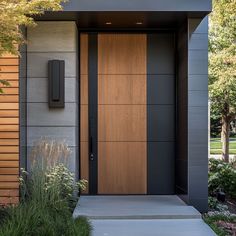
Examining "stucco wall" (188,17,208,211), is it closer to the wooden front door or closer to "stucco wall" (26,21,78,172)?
the wooden front door

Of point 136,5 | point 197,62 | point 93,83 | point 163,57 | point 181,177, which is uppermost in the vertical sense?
point 136,5

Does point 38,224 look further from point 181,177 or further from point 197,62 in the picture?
point 197,62

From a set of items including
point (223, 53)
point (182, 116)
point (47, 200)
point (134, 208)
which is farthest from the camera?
point (223, 53)

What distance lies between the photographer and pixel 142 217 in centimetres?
775

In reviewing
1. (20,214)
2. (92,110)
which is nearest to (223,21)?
(92,110)

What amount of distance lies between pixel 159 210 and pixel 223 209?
60.6 inches

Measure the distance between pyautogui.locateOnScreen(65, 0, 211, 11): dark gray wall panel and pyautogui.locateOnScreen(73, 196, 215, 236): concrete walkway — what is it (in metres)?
3.25

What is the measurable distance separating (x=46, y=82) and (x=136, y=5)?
2.09m

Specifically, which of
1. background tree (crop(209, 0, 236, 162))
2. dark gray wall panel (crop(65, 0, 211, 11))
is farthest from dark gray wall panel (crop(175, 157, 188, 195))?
background tree (crop(209, 0, 236, 162))

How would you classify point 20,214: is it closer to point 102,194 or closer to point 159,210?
point 159,210

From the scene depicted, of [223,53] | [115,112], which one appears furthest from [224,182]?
[223,53]

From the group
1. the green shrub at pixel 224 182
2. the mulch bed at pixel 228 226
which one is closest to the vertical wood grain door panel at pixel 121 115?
the green shrub at pixel 224 182

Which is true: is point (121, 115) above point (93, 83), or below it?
below

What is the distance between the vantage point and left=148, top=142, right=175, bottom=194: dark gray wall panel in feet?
32.1
